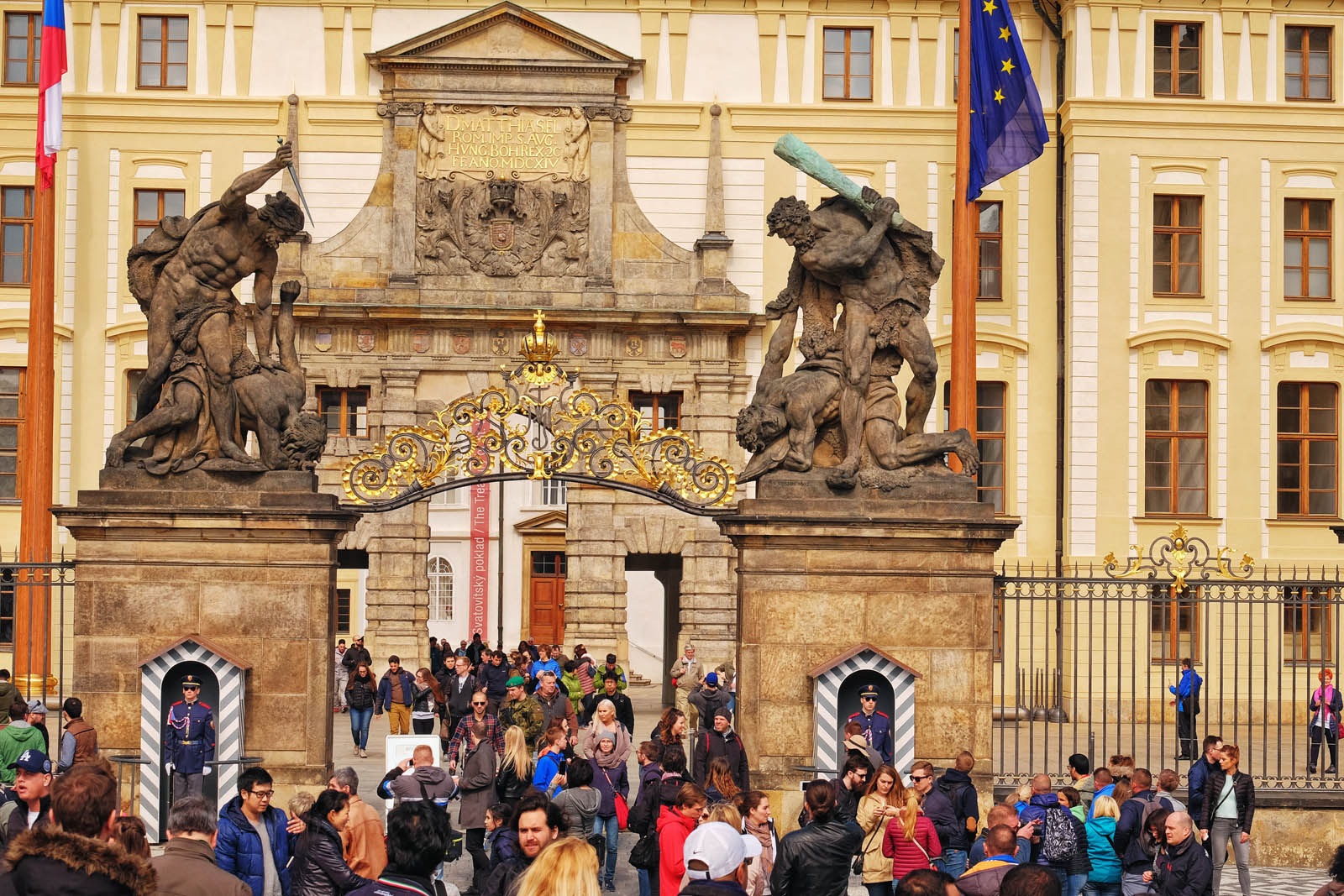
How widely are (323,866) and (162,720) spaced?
6338 mm

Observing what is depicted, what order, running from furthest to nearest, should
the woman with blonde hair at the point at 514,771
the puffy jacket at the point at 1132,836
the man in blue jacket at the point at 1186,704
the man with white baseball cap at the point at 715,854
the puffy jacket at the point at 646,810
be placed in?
the man in blue jacket at the point at 1186,704, the woman with blonde hair at the point at 514,771, the puffy jacket at the point at 646,810, the puffy jacket at the point at 1132,836, the man with white baseball cap at the point at 715,854

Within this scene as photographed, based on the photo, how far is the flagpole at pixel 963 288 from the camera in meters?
30.8

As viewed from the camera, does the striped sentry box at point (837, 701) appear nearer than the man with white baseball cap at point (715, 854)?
No

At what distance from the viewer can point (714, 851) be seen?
946cm

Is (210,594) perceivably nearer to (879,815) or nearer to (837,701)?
(837,701)

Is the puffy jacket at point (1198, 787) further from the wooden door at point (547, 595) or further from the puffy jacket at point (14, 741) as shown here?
the wooden door at point (547, 595)

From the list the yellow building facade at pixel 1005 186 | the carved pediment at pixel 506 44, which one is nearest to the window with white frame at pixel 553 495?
the yellow building facade at pixel 1005 186

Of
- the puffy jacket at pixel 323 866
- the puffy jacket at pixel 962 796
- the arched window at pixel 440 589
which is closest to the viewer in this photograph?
the puffy jacket at pixel 323 866

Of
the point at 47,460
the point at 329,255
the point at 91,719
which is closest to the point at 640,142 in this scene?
the point at 329,255

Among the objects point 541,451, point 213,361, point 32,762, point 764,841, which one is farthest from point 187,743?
point 764,841

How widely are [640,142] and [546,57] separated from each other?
6.56 ft

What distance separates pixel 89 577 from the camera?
54.5 ft

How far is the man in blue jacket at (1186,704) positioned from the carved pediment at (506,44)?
1469 centimetres

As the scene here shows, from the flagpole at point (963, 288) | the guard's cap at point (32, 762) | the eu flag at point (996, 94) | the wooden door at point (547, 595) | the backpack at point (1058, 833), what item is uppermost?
the eu flag at point (996, 94)
